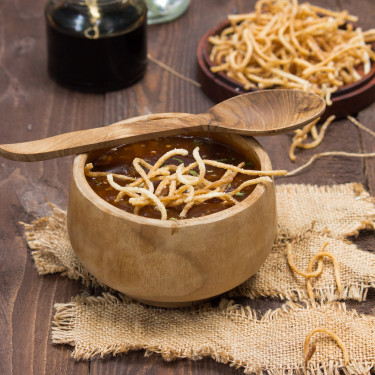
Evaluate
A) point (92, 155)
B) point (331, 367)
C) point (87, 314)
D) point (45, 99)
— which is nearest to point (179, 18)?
point (45, 99)

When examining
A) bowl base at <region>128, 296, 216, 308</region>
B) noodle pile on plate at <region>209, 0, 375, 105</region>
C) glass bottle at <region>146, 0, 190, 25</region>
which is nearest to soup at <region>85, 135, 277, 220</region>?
bowl base at <region>128, 296, 216, 308</region>

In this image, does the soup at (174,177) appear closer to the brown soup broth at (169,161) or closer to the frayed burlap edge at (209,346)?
the brown soup broth at (169,161)

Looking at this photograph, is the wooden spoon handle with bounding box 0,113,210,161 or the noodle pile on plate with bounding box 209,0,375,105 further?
the noodle pile on plate with bounding box 209,0,375,105

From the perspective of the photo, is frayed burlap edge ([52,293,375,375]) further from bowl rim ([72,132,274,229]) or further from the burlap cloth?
bowl rim ([72,132,274,229])

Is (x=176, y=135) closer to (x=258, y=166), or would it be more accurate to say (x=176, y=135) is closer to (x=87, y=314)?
(x=258, y=166)

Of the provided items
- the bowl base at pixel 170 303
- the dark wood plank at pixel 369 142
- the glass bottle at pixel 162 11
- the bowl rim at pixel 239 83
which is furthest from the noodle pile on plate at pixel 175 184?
the glass bottle at pixel 162 11

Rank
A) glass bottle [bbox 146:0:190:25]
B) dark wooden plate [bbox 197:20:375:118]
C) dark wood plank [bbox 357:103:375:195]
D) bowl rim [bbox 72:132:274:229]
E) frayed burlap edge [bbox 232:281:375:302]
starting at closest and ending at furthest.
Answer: bowl rim [bbox 72:132:274:229], frayed burlap edge [bbox 232:281:375:302], dark wood plank [bbox 357:103:375:195], dark wooden plate [bbox 197:20:375:118], glass bottle [bbox 146:0:190:25]

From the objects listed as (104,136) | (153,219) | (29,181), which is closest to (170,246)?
(153,219)
